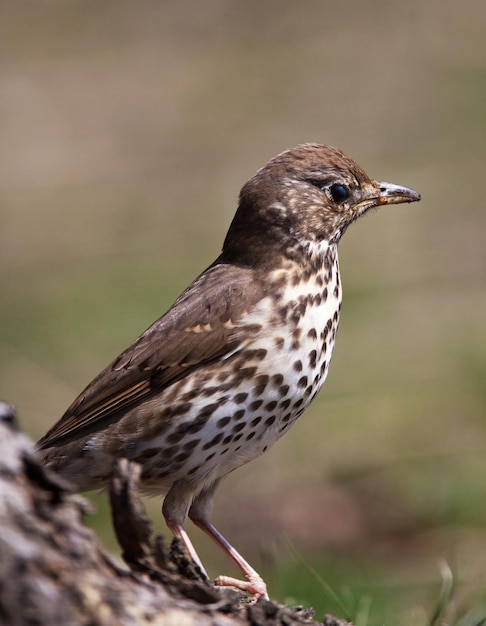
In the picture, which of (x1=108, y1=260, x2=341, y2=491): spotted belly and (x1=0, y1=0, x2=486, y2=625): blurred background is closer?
(x1=108, y1=260, x2=341, y2=491): spotted belly

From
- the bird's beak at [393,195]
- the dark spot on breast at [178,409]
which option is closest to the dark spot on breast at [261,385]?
the dark spot on breast at [178,409]

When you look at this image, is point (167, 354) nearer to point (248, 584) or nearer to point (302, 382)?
point (302, 382)

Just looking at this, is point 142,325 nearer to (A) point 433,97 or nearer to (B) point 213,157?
(B) point 213,157

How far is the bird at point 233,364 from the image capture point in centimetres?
443

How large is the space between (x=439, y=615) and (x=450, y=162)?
10.3 metres

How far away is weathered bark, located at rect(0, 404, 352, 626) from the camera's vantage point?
261 centimetres

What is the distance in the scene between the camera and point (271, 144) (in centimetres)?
1490

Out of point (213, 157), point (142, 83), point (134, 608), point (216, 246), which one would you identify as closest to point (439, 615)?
point (134, 608)

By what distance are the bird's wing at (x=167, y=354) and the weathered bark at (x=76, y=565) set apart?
Answer: 1406 millimetres

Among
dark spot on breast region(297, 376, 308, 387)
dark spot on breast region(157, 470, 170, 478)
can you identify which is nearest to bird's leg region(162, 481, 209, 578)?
dark spot on breast region(157, 470, 170, 478)

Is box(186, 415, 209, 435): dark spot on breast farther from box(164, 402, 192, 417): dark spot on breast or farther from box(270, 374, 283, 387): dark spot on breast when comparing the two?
box(270, 374, 283, 387): dark spot on breast

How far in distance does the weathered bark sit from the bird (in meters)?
1.19

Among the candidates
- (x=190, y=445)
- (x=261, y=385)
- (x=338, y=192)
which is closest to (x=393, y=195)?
(x=338, y=192)

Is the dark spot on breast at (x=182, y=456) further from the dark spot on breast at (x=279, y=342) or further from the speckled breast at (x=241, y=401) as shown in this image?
the dark spot on breast at (x=279, y=342)
